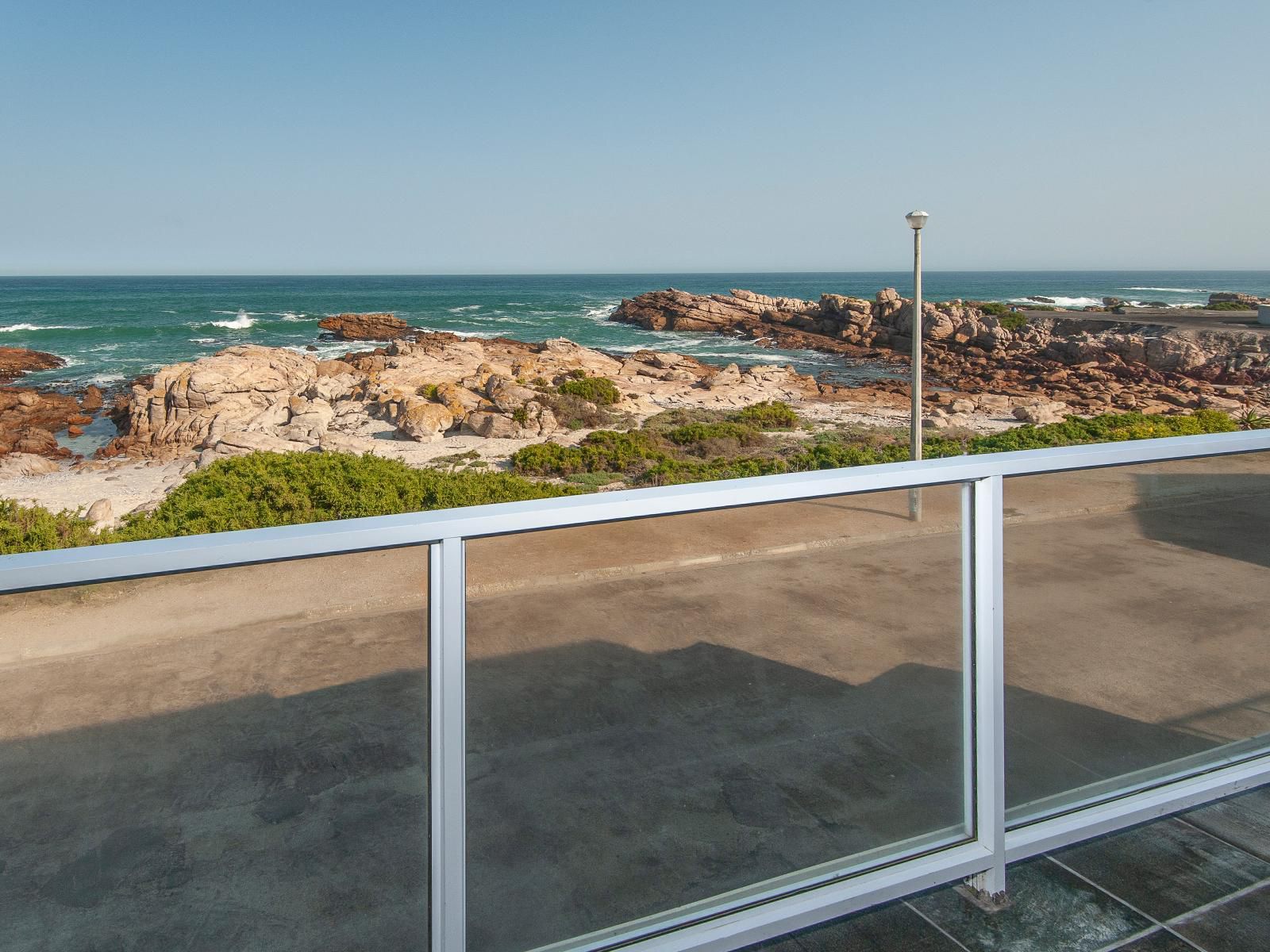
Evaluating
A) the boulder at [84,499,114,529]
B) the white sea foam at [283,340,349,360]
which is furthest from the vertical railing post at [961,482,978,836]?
the white sea foam at [283,340,349,360]

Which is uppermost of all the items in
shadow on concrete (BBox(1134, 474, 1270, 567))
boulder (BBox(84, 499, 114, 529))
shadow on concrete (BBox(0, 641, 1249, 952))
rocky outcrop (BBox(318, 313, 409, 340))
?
rocky outcrop (BBox(318, 313, 409, 340))

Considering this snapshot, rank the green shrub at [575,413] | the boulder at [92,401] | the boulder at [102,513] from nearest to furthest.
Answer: the boulder at [102,513] → the green shrub at [575,413] → the boulder at [92,401]

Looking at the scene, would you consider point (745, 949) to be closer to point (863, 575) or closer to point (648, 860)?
point (648, 860)

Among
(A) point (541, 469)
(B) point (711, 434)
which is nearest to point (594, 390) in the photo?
(B) point (711, 434)

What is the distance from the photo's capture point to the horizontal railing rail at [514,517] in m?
1.37

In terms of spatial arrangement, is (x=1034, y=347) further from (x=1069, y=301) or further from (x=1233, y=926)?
(x=1233, y=926)

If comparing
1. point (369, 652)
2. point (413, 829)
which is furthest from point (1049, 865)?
point (369, 652)

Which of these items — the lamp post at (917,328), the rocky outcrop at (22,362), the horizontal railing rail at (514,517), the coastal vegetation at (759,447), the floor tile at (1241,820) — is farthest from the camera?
the rocky outcrop at (22,362)

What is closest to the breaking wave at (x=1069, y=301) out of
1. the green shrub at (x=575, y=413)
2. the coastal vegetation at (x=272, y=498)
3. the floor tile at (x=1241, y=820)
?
the green shrub at (x=575, y=413)

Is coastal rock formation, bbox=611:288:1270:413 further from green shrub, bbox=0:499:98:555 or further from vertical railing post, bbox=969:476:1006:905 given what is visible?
vertical railing post, bbox=969:476:1006:905

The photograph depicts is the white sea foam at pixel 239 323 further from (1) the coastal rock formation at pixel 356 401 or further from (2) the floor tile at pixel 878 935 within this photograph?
(2) the floor tile at pixel 878 935

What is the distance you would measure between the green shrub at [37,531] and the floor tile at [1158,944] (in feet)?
28.8

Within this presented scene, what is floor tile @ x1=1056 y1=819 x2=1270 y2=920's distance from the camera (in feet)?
7.24

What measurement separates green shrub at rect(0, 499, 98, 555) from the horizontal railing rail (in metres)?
8.15
